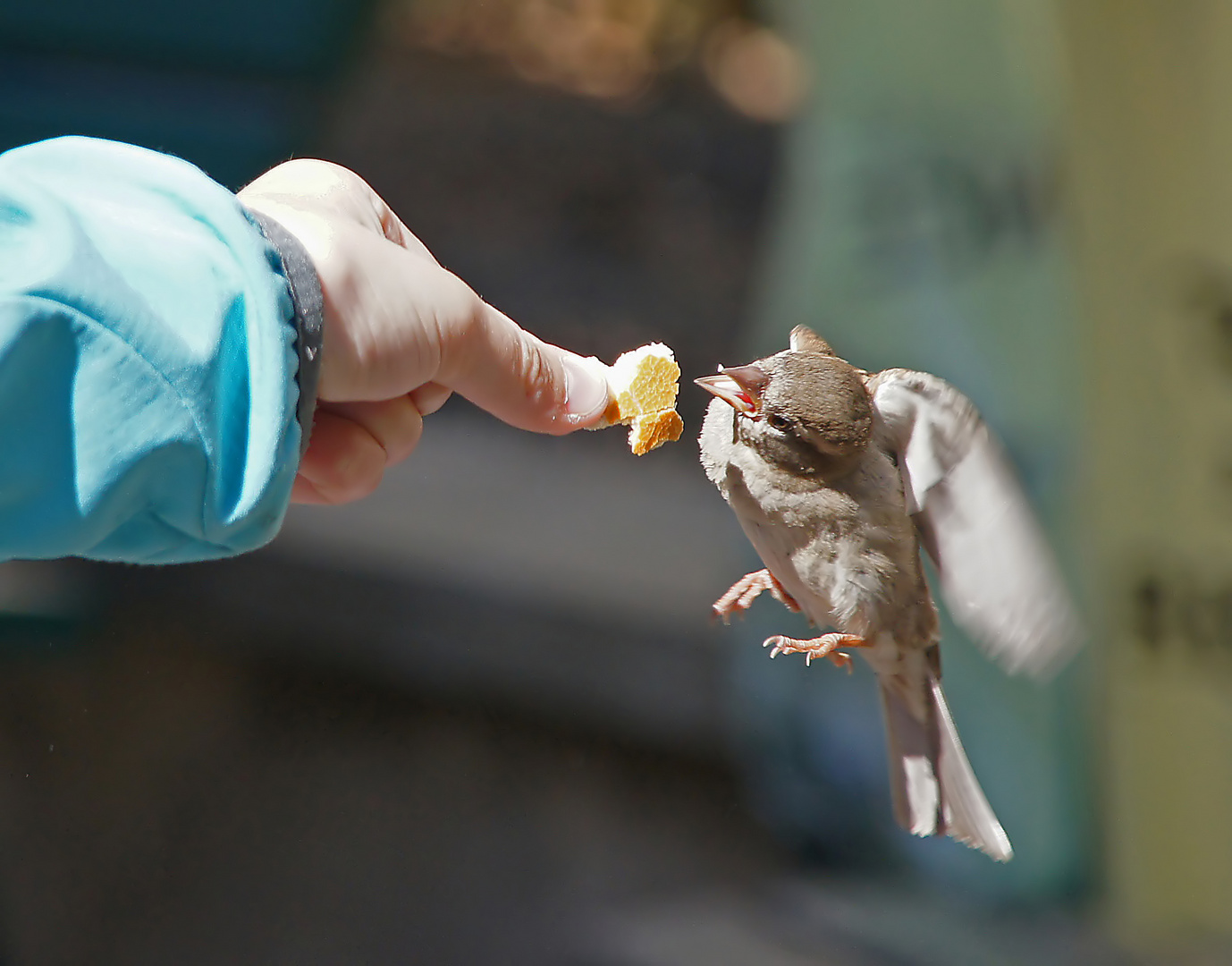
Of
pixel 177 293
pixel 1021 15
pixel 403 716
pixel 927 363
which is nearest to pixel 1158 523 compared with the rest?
pixel 927 363

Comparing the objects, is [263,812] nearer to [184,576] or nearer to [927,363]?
[184,576]

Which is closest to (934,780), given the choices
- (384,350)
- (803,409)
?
(803,409)

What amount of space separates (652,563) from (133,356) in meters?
1.13

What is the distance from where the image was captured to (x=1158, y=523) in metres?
1.61

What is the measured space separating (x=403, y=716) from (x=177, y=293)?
0.82m

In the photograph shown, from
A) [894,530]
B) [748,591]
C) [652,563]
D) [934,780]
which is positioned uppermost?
[894,530]

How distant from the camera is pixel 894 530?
84 centimetres

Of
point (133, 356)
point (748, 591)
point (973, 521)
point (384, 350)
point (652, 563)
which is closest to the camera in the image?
point (133, 356)

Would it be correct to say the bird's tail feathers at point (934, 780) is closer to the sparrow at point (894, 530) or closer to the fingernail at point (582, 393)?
the sparrow at point (894, 530)

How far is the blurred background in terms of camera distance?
1.09 metres

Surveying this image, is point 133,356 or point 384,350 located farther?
point 384,350

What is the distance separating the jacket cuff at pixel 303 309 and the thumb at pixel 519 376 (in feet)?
0.37

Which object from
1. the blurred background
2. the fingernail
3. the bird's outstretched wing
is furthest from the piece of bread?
the blurred background

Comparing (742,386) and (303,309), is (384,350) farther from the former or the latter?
(742,386)
